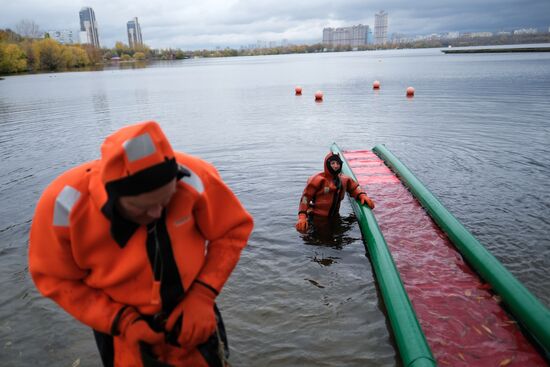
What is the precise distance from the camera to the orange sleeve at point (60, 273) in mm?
1931

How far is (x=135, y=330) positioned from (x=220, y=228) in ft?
2.25

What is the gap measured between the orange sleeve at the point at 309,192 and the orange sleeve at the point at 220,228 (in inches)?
170

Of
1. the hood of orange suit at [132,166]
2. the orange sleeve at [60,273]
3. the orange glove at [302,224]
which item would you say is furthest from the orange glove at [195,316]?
the orange glove at [302,224]

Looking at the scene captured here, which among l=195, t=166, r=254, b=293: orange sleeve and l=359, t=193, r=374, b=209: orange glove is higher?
l=195, t=166, r=254, b=293: orange sleeve

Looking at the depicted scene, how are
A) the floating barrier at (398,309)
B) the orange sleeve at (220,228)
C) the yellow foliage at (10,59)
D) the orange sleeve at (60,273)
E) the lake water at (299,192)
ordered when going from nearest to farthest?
1. the orange sleeve at (60,273)
2. the orange sleeve at (220,228)
3. the floating barrier at (398,309)
4. the lake water at (299,192)
5. the yellow foliage at (10,59)

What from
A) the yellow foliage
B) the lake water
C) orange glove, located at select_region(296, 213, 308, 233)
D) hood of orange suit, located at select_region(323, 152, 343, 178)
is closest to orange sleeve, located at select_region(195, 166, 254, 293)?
the lake water

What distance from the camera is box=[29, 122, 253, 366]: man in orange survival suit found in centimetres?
180

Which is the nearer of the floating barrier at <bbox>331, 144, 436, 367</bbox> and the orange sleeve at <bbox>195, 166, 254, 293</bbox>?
the orange sleeve at <bbox>195, 166, 254, 293</bbox>

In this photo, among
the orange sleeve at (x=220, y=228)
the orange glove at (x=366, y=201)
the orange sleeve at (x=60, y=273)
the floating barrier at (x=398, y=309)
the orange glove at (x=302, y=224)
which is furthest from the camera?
the orange glove at (x=366, y=201)

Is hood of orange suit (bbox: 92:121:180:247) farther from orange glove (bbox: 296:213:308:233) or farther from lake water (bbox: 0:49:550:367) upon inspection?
orange glove (bbox: 296:213:308:233)

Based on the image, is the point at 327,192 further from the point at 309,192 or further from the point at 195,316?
the point at 195,316

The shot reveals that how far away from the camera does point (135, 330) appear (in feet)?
6.68

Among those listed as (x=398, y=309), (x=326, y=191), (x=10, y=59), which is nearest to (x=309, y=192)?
(x=326, y=191)

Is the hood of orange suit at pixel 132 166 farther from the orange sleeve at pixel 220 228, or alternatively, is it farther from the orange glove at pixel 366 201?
the orange glove at pixel 366 201
